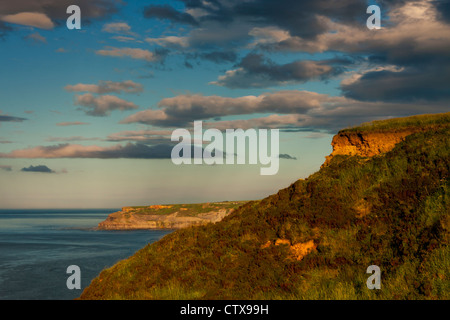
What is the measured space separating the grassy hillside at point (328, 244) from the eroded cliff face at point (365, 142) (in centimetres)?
132

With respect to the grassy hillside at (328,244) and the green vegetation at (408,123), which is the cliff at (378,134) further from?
the grassy hillside at (328,244)

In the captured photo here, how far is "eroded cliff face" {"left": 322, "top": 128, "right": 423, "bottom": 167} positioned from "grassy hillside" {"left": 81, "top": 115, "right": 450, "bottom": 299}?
132 cm

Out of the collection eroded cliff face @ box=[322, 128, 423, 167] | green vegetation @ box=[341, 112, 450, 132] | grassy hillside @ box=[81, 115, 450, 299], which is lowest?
grassy hillside @ box=[81, 115, 450, 299]

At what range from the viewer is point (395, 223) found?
622 inches

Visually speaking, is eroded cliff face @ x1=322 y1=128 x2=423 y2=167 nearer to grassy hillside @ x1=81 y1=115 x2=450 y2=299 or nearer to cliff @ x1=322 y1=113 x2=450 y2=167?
cliff @ x1=322 y1=113 x2=450 y2=167

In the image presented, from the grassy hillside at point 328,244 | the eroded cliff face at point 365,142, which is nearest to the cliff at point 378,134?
the eroded cliff face at point 365,142

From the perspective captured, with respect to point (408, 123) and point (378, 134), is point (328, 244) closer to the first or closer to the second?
point (378, 134)

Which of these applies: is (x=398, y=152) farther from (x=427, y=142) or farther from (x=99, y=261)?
(x=99, y=261)

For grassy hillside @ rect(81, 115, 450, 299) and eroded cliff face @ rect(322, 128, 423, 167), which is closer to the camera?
grassy hillside @ rect(81, 115, 450, 299)

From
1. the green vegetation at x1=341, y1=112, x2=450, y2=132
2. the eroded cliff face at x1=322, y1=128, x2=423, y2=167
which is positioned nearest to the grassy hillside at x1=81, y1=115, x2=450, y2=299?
the eroded cliff face at x1=322, y1=128, x2=423, y2=167

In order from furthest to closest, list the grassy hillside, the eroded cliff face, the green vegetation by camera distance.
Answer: the green vegetation < the eroded cliff face < the grassy hillside

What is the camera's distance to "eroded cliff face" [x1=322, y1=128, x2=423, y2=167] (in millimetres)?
24312

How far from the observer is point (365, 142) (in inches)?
992
